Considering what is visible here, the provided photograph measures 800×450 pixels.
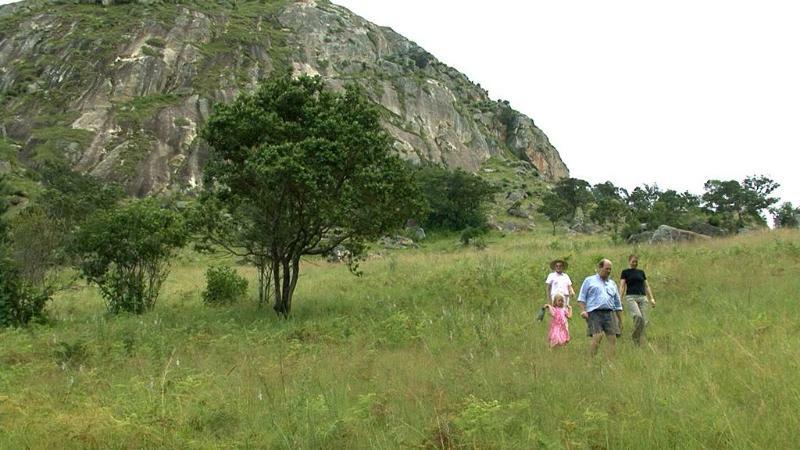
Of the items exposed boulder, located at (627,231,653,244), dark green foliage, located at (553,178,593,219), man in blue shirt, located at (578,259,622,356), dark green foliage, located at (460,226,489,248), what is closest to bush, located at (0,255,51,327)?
man in blue shirt, located at (578,259,622,356)

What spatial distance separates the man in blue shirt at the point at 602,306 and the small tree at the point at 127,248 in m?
10.6

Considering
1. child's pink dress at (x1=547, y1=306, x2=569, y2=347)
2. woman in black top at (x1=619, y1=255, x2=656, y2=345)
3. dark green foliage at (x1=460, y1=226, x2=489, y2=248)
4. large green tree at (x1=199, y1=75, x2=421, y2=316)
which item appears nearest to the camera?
child's pink dress at (x1=547, y1=306, x2=569, y2=347)

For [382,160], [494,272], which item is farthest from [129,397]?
[494,272]

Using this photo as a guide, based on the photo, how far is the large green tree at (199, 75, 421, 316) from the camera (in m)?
13.5

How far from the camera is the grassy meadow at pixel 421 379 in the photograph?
4266mm

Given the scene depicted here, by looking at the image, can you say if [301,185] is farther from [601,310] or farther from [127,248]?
[601,310]

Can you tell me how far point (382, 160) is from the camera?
14.4 meters

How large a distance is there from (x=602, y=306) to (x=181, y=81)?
3031 inches

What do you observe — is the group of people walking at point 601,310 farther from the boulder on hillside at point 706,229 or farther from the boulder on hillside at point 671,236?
the boulder on hillside at point 706,229

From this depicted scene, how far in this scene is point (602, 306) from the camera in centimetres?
827

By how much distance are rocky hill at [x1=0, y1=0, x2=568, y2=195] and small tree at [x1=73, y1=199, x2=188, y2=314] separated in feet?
99.3

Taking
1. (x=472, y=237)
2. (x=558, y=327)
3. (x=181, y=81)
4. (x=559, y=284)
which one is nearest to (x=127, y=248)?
(x=559, y=284)

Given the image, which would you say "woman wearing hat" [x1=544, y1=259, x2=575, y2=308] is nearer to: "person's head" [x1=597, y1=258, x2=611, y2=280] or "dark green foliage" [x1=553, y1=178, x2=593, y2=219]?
"person's head" [x1=597, y1=258, x2=611, y2=280]

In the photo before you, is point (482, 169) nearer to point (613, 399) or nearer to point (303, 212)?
point (303, 212)
